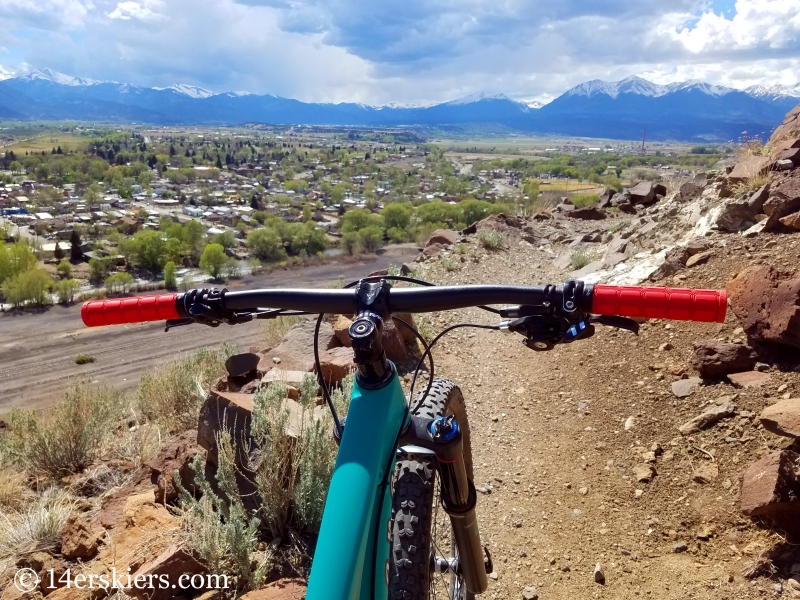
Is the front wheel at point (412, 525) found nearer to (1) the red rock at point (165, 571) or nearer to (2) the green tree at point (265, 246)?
(1) the red rock at point (165, 571)

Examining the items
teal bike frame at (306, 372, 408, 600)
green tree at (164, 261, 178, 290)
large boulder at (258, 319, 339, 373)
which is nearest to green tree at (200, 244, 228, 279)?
green tree at (164, 261, 178, 290)

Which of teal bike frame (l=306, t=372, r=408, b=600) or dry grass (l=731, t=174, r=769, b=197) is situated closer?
teal bike frame (l=306, t=372, r=408, b=600)

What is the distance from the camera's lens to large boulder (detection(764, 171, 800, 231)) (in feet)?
21.4

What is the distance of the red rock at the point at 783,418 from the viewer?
3.48 meters

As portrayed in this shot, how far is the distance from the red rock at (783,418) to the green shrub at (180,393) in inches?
189

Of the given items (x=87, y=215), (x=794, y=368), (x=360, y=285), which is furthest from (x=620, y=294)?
(x=87, y=215)

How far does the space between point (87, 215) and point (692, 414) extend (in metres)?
66.0

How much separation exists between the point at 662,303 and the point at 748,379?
3713mm

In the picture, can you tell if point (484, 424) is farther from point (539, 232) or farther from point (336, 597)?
point (539, 232)

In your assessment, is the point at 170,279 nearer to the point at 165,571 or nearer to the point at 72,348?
the point at 72,348

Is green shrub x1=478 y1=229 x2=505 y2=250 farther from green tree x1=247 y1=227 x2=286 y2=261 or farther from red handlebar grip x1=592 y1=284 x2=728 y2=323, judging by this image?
green tree x1=247 y1=227 x2=286 y2=261

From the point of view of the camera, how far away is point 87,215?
58281 millimetres

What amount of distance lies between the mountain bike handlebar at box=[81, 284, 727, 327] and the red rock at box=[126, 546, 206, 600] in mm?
1698

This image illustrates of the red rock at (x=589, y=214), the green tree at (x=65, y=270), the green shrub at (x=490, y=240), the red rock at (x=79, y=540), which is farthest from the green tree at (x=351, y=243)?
the red rock at (x=79, y=540)
